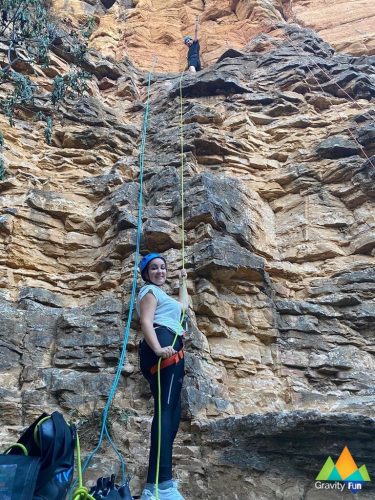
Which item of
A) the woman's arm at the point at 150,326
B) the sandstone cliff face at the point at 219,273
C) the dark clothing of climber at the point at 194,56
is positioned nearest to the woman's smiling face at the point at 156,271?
the woman's arm at the point at 150,326

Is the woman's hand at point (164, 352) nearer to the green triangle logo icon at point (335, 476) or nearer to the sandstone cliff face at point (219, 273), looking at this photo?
the sandstone cliff face at point (219, 273)

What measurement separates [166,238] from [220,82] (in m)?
7.12

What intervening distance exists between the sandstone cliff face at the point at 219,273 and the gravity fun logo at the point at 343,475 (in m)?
0.07

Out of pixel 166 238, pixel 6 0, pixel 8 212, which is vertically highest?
pixel 6 0

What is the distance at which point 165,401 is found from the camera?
4.16 metres

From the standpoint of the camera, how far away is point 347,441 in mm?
4438

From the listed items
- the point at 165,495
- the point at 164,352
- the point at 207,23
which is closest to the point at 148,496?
the point at 165,495

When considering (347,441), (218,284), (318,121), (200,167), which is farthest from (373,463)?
(318,121)

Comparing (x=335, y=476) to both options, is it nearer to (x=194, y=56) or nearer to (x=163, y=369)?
(x=163, y=369)

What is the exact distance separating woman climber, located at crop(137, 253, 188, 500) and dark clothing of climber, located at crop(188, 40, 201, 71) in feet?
44.7

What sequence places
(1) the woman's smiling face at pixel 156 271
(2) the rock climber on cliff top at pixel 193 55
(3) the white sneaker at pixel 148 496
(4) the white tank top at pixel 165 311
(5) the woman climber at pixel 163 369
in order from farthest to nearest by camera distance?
1. (2) the rock climber on cliff top at pixel 193 55
2. (1) the woman's smiling face at pixel 156 271
3. (4) the white tank top at pixel 165 311
4. (5) the woman climber at pixel 163 369
5. (3) the white sneaker at pixel 148 496

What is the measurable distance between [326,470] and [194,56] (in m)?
15.2

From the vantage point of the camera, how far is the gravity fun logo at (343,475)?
14.1 feet

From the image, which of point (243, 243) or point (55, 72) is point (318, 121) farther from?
point (55, 72)
